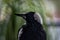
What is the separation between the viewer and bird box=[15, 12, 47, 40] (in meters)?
0.85

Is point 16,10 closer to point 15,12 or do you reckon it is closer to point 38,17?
point 15,12

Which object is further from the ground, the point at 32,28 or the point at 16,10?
the point at 16,10

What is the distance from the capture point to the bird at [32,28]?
845 mm

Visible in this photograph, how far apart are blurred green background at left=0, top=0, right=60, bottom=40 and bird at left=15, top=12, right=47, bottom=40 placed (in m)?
0.02

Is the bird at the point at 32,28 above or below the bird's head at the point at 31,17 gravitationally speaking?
below

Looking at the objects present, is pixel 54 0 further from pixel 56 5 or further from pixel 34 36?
pixel 34 36

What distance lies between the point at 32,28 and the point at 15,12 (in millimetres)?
137

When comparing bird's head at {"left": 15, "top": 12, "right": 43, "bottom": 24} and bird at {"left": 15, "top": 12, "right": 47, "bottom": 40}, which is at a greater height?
bird's head at {"left": 15, "top": 12, "right": 43, "bottom": 24}

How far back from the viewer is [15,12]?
2.80 feet

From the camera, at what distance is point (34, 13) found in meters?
0.85

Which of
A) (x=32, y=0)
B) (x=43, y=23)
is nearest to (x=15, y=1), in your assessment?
(x=32, y=0)

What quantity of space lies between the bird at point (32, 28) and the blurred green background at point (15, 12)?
0.8 inches

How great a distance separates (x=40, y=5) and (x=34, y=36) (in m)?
0.19

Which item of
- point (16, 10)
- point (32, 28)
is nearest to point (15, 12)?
point (16, 10)
